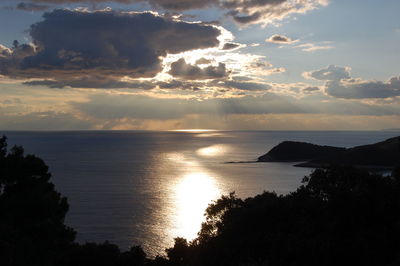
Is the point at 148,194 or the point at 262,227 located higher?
the point at 262,227

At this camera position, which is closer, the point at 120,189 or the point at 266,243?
the point at 266,243

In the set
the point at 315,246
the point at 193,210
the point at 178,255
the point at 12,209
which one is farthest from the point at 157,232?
the point at 315,246

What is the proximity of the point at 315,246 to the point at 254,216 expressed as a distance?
280 inches

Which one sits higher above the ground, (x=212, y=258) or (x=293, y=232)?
(x=293, y=232)

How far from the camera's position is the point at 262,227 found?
30.4 metres

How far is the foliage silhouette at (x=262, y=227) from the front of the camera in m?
24.9

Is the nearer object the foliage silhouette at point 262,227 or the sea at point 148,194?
the foliage silhouette at point 262,227

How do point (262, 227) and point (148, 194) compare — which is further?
point (148, 194)

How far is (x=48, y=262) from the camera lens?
24000mm

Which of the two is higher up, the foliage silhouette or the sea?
the foliage silhouette

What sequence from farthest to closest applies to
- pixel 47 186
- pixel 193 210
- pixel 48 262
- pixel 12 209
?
pixel 193 210 → pixel 47 186 → pixel 12 209 → pixel 48 262

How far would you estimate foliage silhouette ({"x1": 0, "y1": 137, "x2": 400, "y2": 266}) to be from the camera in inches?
980

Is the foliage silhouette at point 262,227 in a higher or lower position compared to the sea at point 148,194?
higher

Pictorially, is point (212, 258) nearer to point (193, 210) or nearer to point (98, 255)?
point (98, 255)
